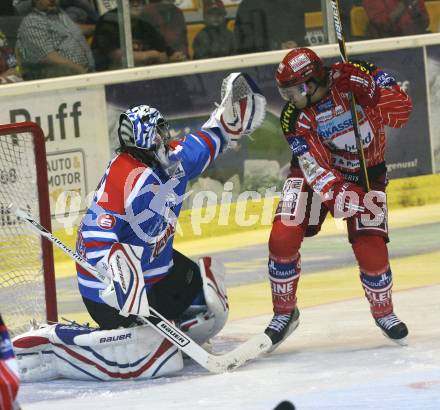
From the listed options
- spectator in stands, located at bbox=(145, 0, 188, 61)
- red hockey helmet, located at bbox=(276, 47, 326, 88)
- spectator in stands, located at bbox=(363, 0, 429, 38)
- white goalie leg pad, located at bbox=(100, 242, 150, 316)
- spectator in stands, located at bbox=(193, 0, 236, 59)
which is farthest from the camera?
spectator in stands, located at bbox=(363, 0, 429, 38)

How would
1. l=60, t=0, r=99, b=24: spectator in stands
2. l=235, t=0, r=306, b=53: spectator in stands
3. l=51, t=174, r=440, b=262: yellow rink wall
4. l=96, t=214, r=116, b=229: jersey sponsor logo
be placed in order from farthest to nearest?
l=235, t=0, r=306, b=53: spectator in stands
l=51, t=174, r=440, b=262: yellow rink wall
l=60, t=0, r=99, b=24: spectator in stands
l=96, t=214, r=116, b=229: jersey sponsor logo

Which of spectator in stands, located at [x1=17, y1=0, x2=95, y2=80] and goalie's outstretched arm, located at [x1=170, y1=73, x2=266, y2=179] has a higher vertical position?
spectator in stands, located at [x1=17, y1=0, x2=95, y2=80]

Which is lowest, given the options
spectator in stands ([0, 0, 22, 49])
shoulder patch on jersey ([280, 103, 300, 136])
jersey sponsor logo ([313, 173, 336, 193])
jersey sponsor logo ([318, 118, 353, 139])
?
jersey sponsor logo ([313, 173, 336, 193])

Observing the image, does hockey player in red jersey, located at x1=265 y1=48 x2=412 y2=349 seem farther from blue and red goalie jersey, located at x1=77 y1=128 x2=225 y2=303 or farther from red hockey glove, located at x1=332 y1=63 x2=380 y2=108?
blue and red goalie jersey, located at x1=77 y1=128 x2=225 y2=303

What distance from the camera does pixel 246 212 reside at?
9.08 meters

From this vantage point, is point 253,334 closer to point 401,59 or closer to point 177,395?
point 177,395

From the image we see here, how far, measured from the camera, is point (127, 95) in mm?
8641

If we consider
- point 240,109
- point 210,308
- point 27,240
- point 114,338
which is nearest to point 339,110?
point 240,109

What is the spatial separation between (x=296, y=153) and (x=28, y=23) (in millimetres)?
3222

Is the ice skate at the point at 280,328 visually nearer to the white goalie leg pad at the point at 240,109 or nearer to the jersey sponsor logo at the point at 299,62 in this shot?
the white goalie leg pad at the point at 240,109

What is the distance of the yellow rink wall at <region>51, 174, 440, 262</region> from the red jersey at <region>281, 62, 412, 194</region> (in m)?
2.98

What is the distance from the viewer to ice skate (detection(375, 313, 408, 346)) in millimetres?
5621

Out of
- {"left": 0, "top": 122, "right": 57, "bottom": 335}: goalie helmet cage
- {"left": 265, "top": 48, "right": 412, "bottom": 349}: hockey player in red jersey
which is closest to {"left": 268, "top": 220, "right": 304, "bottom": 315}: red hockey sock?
{"left": 265, "top": 48, "right": 412, "bottom": 349}: hockey player in red jersey

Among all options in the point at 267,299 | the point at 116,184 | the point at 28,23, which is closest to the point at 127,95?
the point at 28,23
